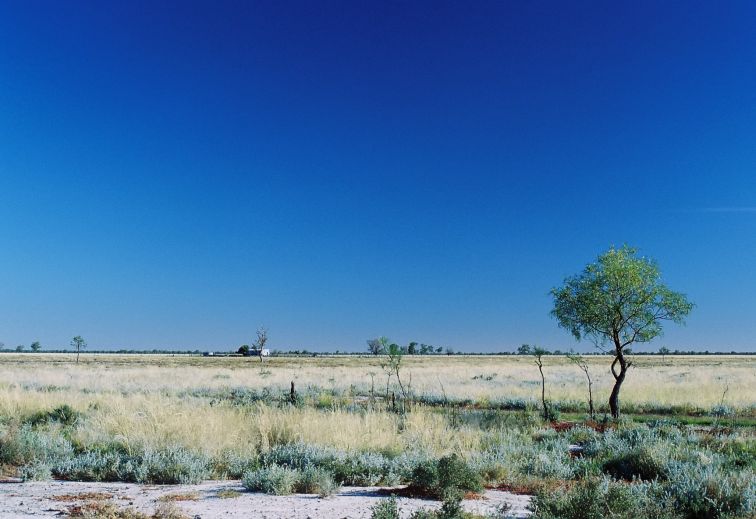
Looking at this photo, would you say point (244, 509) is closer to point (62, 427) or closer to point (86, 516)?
point (86, 516)

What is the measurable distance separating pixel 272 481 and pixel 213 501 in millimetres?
958

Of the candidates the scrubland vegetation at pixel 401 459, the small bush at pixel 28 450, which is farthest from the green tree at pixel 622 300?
the small bush at pixel 28 450

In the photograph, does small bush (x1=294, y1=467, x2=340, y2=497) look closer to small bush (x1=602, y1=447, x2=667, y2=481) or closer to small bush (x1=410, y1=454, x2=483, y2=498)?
small bush (x1=410, y1=454, x2=483, y2=498)

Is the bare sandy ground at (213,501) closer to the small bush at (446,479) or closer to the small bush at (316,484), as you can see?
the small bush at (316,484)

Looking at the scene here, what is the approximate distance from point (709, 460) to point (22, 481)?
12290mm

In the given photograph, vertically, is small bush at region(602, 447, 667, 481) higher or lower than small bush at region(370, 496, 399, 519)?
lower

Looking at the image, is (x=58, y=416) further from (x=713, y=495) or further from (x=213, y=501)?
(x=713, y=495)

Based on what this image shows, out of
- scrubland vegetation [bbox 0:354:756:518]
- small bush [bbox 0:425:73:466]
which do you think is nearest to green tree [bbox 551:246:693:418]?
scrubland vegetation [bbox 0:354:756:518]

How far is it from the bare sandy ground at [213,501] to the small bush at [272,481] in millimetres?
170

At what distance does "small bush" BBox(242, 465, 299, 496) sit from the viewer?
8.93 m

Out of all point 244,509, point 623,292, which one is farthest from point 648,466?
point 623,292

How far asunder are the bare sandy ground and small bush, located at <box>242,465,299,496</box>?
0.56 ft

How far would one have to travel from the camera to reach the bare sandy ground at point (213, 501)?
762 cm

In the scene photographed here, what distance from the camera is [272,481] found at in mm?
9008
